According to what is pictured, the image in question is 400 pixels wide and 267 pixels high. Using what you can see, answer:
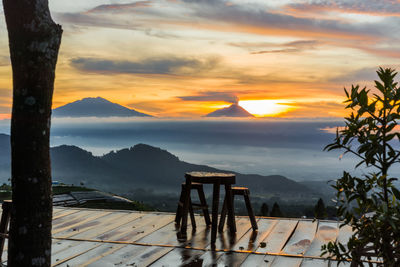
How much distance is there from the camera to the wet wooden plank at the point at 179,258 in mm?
5528

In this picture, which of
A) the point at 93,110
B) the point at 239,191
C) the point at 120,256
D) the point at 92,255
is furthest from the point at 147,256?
the point at 93,110

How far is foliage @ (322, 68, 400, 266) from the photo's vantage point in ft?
10.0

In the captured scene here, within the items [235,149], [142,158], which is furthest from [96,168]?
[235,149]

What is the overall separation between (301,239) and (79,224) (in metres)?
3.54

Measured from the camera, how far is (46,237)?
12.9 feet

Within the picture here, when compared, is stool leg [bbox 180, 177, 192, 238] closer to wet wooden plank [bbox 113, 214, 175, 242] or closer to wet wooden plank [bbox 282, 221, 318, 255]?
wet wooden plank [bbox 113, 214, 175, 242]

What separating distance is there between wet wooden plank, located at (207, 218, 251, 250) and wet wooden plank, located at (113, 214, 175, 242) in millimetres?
1084

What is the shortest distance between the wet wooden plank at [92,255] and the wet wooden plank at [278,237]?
1865 millimetres

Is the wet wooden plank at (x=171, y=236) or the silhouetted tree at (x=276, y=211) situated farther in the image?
the silhouetted tree at (x=276, y=211)

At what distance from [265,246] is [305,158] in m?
109

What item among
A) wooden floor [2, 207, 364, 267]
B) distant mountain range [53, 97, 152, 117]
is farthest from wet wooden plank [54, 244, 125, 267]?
distant mountain range [53, 97, 152, 117]

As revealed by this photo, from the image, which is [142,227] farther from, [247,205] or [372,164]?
[372,164]

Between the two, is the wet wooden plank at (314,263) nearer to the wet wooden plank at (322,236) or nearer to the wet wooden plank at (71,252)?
the wet wooden plank at (322,236)

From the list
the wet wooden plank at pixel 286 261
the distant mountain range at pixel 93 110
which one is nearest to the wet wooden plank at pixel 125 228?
the wet wooden plank at pixel 286 261
